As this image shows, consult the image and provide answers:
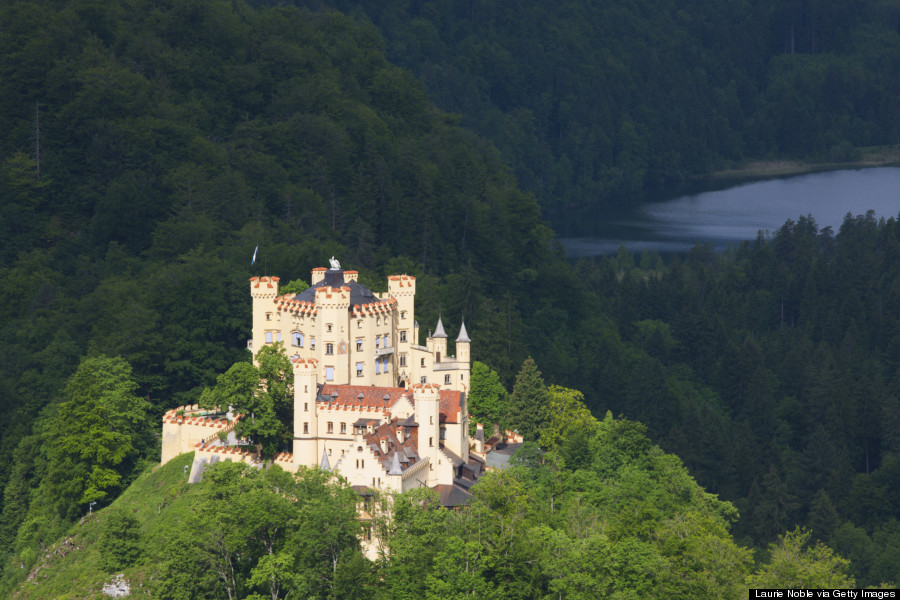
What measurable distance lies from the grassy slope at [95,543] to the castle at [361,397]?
2017mm

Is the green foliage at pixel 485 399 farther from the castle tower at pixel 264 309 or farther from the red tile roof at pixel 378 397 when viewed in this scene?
the castle tower at pixel 264 309

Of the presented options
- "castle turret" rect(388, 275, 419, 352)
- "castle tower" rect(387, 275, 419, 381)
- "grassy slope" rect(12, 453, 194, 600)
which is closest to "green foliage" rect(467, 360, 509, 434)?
"castle tower" rect(387, 275, 419, 381)

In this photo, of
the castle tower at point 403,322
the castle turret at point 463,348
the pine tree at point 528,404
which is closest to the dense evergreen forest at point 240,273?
the pine tree at point 528,404

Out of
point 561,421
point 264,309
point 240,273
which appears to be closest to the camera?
point 264,309

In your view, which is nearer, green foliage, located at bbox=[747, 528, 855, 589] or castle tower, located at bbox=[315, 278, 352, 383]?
green foliage, located at bbox=[747, 528, 855, 589]

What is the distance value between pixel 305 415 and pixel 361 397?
373cm

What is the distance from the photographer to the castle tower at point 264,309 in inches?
4503

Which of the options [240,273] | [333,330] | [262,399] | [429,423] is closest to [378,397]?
[429,423]

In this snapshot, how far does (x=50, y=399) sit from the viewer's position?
133 m

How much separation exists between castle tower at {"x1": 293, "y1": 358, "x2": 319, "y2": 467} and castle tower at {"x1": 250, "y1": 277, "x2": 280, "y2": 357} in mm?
9518

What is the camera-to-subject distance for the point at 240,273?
135 m

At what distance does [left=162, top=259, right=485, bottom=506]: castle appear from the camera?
10156cm

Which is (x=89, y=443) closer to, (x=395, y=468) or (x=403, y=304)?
(x=403, y=304)

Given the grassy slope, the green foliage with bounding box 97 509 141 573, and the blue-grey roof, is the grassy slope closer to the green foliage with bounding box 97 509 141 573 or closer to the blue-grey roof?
the green foliage with bounding box 97 509 141 573
